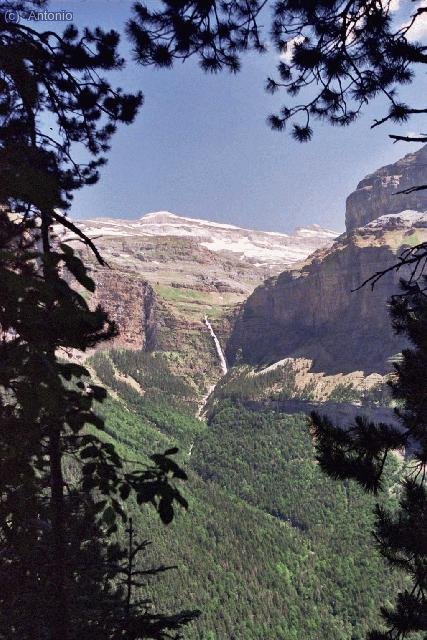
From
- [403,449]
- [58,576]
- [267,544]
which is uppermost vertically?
[403,449]

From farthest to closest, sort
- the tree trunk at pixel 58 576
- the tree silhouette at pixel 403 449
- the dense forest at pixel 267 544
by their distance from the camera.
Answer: the dense forest at pixel 267 544, the tree trunk at pixel 58 576, the tree silhouette at pixel 403 449

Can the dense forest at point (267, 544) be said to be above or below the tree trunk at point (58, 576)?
below

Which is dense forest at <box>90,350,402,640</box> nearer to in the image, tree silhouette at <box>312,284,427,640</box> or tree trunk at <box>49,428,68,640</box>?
tree silhouette at <box>312,284,427,640</box>

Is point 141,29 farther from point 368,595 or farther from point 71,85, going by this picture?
point 368,595

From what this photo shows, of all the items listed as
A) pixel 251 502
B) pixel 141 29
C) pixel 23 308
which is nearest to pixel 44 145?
pixel 141 29

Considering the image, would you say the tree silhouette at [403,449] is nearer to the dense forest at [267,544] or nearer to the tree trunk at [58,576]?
the tree trunk at [58,576]

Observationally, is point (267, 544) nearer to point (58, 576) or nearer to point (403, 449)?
point (58, 576)

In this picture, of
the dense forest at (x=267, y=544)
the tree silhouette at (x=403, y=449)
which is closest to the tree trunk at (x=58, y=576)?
the tree silhouette at (x=403, y=449)

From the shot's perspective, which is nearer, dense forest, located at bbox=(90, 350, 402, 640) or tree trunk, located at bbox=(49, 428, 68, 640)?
tree trunk, located at bbox=(49, 428, 68, 640)

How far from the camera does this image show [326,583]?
11219 centimetres

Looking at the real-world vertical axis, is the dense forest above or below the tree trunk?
below

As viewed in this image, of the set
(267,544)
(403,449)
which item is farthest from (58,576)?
(267,544)

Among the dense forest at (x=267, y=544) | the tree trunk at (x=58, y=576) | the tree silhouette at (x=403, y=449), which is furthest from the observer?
the dense forest at (x=267, y=544)

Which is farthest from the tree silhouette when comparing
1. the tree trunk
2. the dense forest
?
the dense forest
